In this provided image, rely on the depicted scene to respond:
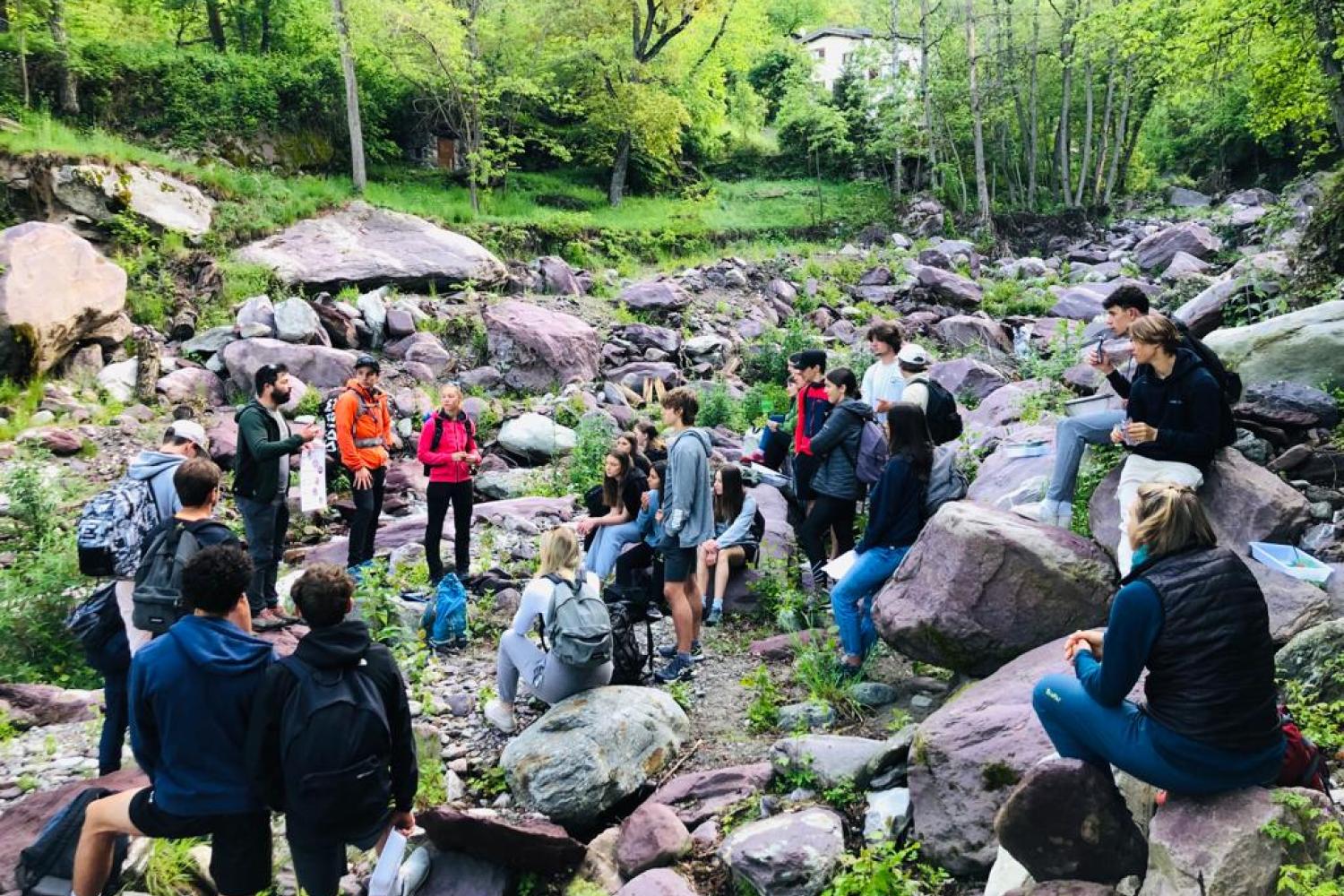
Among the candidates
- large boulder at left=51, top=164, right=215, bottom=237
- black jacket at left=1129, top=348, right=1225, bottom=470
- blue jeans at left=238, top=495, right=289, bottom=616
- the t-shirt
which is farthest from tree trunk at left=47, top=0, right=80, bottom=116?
black jacket at left=1129, top=348, right=1225, bottom=470

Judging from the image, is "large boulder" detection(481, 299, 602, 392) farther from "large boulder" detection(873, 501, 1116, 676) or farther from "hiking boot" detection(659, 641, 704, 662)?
"large boulder" detection(873, 501, 1116, 676)

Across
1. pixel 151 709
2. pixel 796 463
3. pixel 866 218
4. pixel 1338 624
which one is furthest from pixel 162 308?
pixel 866 218

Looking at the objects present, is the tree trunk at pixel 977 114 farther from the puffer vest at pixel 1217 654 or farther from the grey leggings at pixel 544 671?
the puffer vest at pixel 1217 654

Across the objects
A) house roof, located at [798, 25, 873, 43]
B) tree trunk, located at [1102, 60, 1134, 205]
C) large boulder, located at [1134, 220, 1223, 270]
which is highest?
house roof, located at [798, 25, 873, 43]

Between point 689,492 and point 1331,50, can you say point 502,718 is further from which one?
point 1331,50

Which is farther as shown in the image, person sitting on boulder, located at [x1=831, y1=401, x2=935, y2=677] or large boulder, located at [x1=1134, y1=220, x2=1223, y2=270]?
large boulder, located at [x1=1134, y1=220, x2=1223, y2=270]

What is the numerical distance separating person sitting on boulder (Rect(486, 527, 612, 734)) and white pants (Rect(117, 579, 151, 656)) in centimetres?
197

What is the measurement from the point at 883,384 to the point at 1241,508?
298 centimetres

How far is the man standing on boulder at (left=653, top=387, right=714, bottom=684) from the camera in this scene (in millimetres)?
6367

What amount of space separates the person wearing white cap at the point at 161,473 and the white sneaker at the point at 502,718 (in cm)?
205

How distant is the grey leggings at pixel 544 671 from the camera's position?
5512mm

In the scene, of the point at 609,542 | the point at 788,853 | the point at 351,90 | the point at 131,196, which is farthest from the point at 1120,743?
the point at 351,90

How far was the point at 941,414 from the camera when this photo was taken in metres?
7.10

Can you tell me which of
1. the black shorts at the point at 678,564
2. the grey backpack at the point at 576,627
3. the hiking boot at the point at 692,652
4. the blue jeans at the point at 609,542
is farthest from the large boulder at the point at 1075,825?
the blue jeans at the point at 609,542
